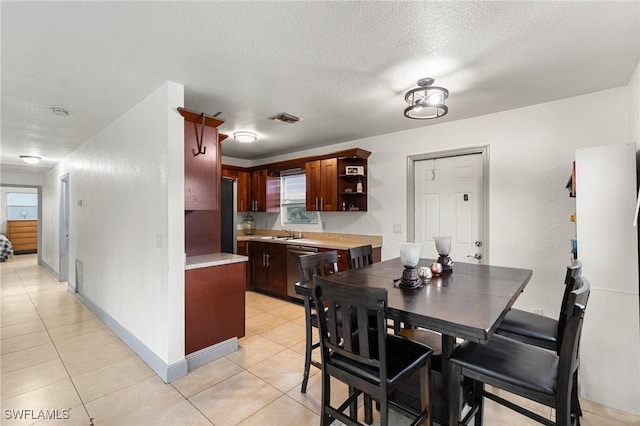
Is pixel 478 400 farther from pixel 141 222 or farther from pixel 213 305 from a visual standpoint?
pixel 141 222

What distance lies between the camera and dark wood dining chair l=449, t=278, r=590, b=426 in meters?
1.27

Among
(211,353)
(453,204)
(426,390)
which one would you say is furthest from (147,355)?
(453,204)

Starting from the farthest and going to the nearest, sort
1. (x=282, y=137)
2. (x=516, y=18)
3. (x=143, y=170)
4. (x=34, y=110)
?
(x=282, y=137) → (x=34, y=110) → (x=143, y=170) → (x=516, y=18)

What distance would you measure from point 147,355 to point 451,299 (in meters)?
2.69

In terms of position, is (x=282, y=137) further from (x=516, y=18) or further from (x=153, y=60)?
(x=516, y=18)

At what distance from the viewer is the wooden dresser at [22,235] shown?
938 centimetres

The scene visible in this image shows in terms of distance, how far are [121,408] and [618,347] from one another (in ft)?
11.6

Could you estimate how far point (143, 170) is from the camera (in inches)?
110

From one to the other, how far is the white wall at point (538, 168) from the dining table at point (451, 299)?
0.97 m

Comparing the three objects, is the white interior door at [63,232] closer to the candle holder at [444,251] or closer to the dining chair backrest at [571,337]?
the candle holder at [444,251]

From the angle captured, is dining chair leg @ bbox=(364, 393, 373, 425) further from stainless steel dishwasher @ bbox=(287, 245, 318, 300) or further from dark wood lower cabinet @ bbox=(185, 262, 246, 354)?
stainless steel dishwasher @ bbox=(287, 245, 318, 300)

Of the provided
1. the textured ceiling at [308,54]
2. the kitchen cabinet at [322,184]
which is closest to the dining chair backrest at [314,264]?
the textured ceiling at [308,54]

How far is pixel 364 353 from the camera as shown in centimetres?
148

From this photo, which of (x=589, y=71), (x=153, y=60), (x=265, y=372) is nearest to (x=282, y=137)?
(x=153, y=60)
